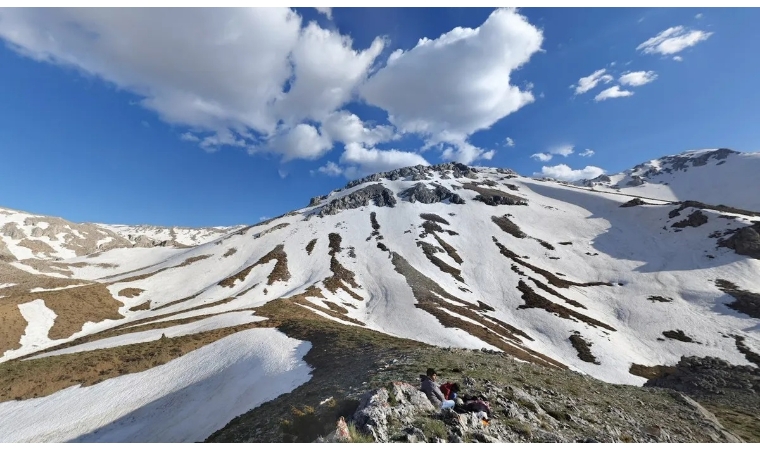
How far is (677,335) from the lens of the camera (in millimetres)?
66188

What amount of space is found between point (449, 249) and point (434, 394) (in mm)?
103903

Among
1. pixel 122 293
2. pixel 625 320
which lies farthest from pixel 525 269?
pixel 122 293

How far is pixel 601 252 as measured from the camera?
11019 centimetres

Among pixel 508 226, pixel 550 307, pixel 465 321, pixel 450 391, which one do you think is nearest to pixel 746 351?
pixel 550 307

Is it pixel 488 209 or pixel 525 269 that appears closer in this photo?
pixel 525 269

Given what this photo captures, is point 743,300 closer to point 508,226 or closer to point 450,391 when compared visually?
point 508,226

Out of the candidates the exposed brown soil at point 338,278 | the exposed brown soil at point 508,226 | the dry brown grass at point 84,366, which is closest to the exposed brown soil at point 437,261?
the exposed brown soil at point 338,278

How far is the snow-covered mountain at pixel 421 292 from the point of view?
36.7m

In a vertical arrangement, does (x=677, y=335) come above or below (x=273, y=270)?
below

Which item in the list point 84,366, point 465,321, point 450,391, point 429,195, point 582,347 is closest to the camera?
point 450,391

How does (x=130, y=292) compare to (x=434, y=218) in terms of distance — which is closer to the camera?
(x=130, y=292)

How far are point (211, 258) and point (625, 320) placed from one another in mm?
114166

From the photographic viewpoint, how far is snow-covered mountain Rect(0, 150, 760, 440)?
36.7 m
